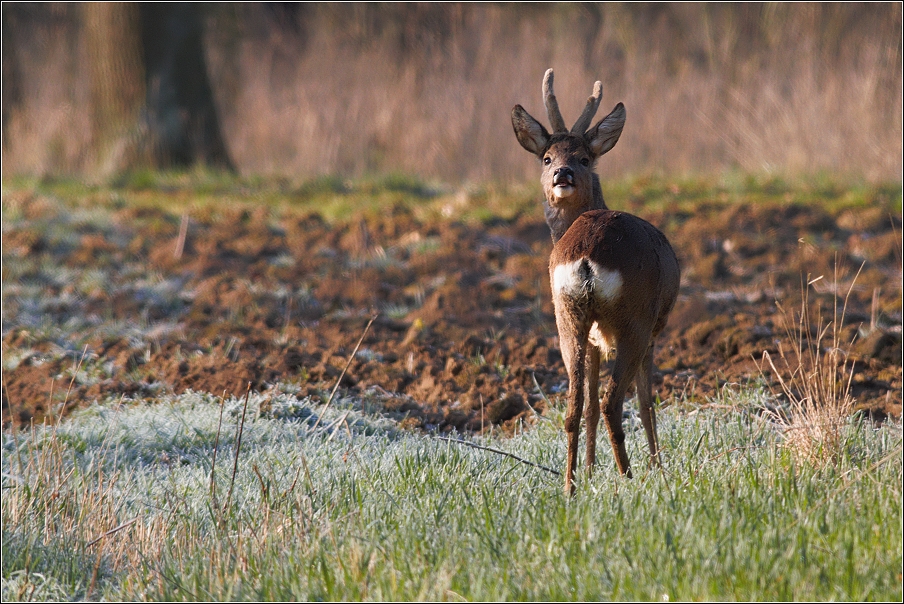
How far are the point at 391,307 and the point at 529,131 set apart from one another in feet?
11.0

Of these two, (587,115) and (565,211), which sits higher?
(587,115)

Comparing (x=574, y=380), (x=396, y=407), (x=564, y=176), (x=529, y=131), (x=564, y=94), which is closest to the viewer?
(x=574, y=380)

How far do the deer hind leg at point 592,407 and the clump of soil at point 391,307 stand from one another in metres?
1.25

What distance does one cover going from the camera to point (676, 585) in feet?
10.1

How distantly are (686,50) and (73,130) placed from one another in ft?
27.1

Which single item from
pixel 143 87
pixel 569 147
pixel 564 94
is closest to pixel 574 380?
pixel 569 147

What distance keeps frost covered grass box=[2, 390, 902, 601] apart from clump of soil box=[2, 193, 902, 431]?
3.11 feet

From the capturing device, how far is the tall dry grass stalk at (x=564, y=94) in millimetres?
11258

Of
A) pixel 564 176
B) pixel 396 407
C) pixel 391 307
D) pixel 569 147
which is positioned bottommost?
pixel 396 407

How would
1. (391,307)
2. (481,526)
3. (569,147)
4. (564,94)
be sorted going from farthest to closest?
(564,94) < (391,307) < (569,147) < (481,526)

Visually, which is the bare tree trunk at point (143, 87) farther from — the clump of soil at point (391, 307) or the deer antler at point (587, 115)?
the deer antler at point (587, 115)

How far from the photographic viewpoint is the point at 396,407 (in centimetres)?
617

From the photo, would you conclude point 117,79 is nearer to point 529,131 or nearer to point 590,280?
point 529,131

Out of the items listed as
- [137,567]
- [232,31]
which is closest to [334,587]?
[137,567]
